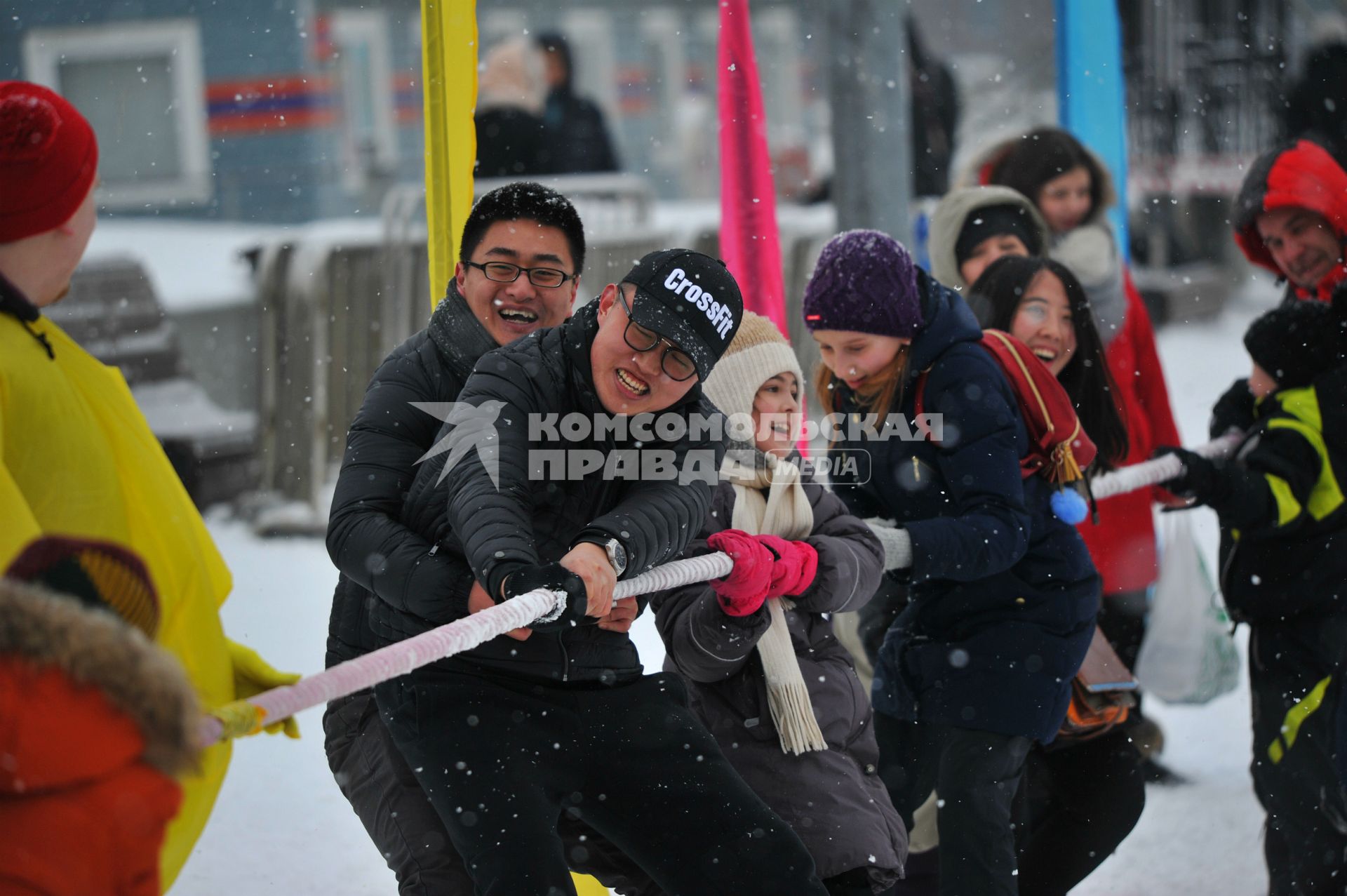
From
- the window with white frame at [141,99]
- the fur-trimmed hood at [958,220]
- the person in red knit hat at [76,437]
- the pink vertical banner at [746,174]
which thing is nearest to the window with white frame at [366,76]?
the window with white frame at [141,99]

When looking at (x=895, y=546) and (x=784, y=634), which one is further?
(x=895, y=546)

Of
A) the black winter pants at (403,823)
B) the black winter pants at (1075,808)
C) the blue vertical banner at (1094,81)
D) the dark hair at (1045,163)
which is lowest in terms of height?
the black winter pants at (1075,808)

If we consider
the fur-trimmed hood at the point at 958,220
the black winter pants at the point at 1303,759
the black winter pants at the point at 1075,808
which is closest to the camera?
the black winter pants at the point at 1075,808

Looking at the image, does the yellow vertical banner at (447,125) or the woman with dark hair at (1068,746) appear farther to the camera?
the woman with dark hair at (1068,746)

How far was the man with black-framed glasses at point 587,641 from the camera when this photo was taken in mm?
1968

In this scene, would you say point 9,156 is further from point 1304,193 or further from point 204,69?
point 204,69

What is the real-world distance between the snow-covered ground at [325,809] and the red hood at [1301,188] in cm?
153

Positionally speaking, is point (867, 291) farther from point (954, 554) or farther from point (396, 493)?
point (396, 493)

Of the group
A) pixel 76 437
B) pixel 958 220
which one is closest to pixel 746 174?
pixel 958 220

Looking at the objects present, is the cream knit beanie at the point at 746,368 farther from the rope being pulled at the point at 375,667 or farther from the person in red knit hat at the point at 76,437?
the person in red knit hat at the point at 76,437

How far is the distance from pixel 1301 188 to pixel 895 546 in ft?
5.69

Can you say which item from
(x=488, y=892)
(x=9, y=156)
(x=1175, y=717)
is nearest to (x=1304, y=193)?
(x=1175, y=717)

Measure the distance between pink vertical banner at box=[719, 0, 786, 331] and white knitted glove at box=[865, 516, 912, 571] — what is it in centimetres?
92

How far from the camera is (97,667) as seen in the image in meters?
1.39
